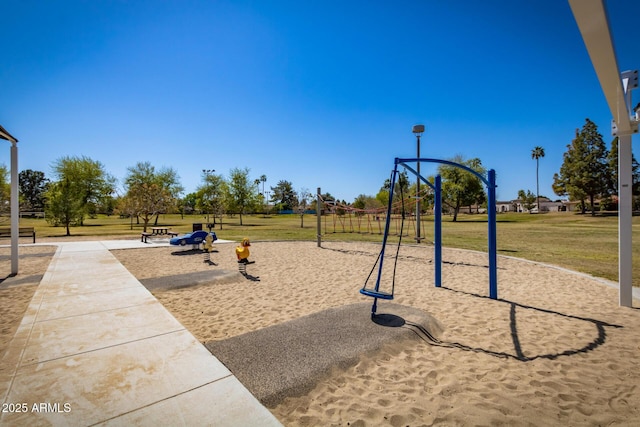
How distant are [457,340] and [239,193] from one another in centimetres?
4356

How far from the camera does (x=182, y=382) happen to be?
3125 mm

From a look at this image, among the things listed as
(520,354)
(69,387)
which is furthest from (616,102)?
(69,387)

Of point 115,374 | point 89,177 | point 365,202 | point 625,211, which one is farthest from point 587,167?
point 89,177

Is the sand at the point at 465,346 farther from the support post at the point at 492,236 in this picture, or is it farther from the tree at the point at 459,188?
the tree at the point at 459,188

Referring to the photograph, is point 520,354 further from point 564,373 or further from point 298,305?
point 298,305

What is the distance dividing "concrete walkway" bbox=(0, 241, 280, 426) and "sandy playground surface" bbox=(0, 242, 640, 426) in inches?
16.5

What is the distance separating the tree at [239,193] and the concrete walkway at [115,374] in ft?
132

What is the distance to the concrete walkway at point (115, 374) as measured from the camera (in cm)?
261

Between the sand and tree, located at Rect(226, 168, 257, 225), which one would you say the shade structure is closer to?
the sand

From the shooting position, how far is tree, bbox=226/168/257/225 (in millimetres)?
45000

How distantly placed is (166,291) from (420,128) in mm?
13255

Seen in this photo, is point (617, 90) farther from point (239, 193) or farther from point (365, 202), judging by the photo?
point (365, 202)

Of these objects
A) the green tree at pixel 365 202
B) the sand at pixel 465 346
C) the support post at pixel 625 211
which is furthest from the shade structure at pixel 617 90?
the green tree at pixel 365 202

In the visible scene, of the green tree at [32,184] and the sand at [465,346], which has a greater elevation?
the green tree at [32,184]
